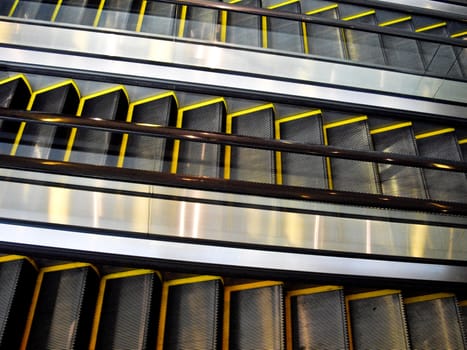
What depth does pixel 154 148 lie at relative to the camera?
2135 millimetres

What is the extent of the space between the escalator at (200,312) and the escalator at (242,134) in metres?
0.58

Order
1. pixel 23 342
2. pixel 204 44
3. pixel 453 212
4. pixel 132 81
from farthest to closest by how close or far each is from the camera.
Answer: pixel 204 44
pixel 132 81
pixel 23 342
pixel 453 212

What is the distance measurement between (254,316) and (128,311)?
2.08ft

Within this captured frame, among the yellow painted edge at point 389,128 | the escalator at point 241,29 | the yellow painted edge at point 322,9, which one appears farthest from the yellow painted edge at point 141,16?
the yellow painted edge at point 389,128

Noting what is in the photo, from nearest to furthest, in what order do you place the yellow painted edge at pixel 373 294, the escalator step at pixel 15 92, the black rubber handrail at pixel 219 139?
the black rubber handrail at pixel 219 139 → the yellow painted edge at pixel 373 294 → the escalator step at pixel 15 92

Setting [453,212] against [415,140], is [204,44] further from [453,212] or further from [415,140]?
[453,212]

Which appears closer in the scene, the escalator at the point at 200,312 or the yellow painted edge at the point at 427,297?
the escalator at the point at 200,312

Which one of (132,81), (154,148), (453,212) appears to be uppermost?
(132,81)

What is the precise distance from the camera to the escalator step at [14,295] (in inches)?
80.8

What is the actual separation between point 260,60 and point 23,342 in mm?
2294

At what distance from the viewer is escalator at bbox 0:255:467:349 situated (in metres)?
2.14

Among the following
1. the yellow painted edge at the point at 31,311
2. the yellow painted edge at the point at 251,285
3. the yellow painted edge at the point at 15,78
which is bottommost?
the yellow painted edge at the point at 31,311

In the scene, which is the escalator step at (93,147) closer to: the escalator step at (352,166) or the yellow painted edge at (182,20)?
the escalator step at (352,166)

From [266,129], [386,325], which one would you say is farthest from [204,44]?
[386,325]
